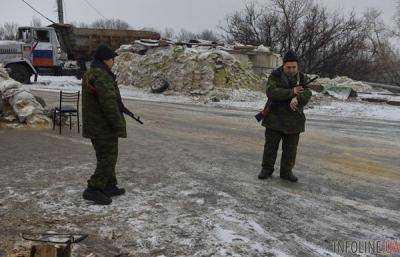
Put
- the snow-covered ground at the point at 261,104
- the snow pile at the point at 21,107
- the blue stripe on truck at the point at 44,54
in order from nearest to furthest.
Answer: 1. the snow pile at the point at 21,107
2. the snow-covered ground at the point at 261,104
3. the blue stripe on truck at the point at 44,54

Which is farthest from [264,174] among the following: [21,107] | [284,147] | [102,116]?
[21,107]

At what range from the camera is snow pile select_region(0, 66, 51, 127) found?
37.2ft

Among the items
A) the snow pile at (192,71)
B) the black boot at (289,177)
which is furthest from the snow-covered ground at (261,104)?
the black boot at (289,177)

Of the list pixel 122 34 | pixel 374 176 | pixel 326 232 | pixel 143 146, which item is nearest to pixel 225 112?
pixel 143 146

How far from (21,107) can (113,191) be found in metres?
6.04

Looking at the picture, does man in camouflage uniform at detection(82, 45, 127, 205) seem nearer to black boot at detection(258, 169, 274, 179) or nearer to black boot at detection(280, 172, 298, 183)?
black boot at detection(258, 169, 274, 179)

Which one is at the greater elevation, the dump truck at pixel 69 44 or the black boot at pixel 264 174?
the dump truck at pixel 69 44

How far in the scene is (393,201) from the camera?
677 cm

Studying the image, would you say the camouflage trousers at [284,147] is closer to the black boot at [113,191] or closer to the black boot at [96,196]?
the black boot at [113,191]

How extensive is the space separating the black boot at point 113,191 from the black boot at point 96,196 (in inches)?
4.2

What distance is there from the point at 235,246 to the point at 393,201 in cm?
282

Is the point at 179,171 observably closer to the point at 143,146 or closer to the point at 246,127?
the point at 143,146

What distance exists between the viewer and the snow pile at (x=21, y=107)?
11.4m

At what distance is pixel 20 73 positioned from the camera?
22.5 m
